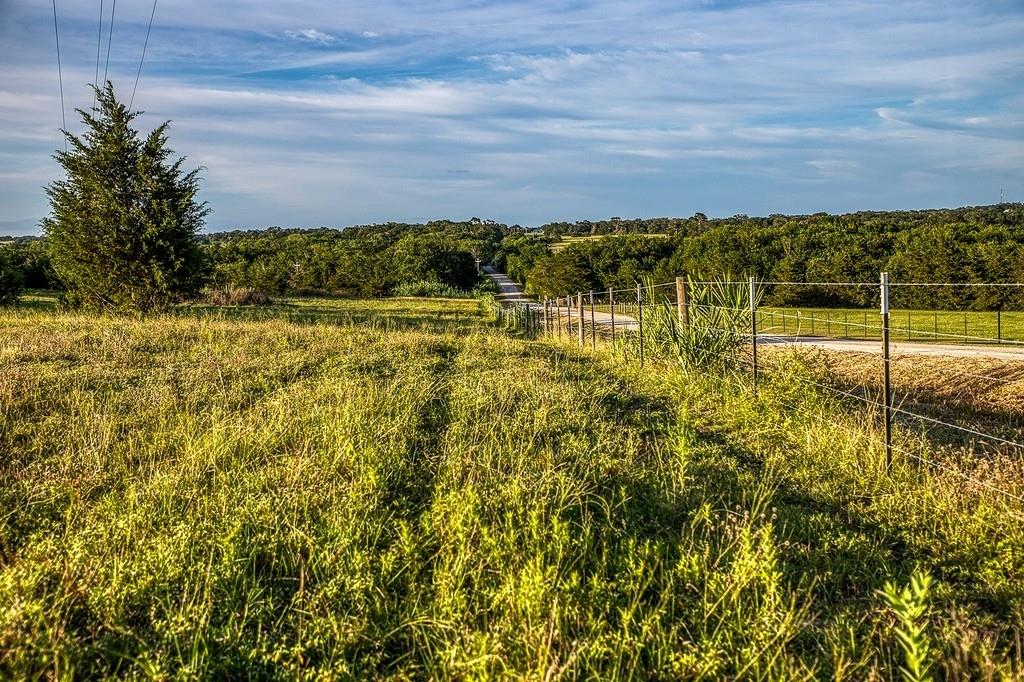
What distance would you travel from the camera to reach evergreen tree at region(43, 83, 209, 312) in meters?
15.7

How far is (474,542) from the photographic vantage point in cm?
378

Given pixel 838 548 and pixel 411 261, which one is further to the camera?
pixel 411 261

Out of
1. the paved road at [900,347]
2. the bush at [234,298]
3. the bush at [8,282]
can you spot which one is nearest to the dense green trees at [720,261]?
the bush at [234,298]

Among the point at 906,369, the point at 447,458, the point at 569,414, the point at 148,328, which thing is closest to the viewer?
the point at 447,458

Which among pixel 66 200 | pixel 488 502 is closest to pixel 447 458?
pixel 488 502

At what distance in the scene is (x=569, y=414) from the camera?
6.77 m

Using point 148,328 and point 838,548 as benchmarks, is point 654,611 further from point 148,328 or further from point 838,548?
point 148,328

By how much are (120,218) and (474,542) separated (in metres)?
15.5

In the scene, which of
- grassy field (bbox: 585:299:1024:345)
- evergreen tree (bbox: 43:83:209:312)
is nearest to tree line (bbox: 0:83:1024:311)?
evergreen tree (bbox: 43:83:209:312)

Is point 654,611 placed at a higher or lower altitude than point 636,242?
lower

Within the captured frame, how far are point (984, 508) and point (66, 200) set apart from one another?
58.9 ft

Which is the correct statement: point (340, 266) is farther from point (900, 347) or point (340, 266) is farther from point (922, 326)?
point (900, 347)

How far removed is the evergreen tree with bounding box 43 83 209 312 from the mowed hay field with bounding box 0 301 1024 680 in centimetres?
974

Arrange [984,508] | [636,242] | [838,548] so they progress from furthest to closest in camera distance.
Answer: [636,242]
[984,508]
[838,548]
